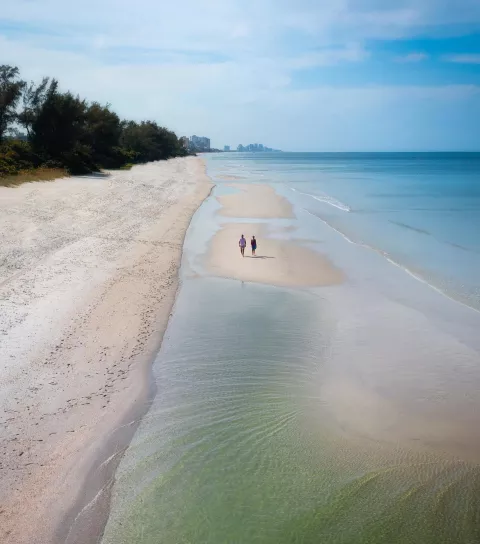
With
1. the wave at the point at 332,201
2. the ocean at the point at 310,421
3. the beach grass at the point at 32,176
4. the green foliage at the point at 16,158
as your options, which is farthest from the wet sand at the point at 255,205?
the ocean at the point at 310,421

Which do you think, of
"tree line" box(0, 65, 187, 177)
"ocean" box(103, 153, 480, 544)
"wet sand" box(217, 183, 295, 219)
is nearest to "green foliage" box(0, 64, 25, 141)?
"tree line" box(0, 65, 187, 177)

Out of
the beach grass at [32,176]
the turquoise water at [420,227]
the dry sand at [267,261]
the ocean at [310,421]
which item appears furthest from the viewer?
the beach grass at [32,176]

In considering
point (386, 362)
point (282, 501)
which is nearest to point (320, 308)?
point (386, 362)

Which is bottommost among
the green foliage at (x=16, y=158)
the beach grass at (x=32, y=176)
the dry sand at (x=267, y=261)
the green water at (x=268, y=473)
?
the green water at (x=268, y=473)

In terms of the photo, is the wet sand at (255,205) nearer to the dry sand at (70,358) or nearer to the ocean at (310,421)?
the dry sand at (70,358)

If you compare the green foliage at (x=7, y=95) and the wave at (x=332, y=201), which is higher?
the green foliage at (x=7, y=95)

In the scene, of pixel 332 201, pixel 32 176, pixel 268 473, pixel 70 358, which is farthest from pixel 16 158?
pixel 268 473
